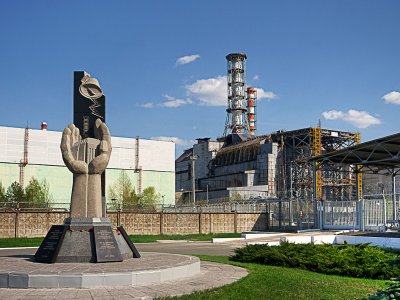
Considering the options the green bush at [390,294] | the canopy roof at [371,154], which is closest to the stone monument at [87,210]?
the green bush at [390,294]

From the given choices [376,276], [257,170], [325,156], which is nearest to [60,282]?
[376,276]

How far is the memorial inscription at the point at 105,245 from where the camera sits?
12914mm

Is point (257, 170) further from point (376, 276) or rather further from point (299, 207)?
point (376, 276)

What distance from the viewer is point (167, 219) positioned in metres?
38.5

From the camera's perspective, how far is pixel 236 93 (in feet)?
290

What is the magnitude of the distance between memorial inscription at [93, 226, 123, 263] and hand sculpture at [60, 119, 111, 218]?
0.76m

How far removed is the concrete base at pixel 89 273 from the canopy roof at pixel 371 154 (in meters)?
19.5

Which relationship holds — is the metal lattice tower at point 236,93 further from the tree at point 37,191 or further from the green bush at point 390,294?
the green bush at point 390,294

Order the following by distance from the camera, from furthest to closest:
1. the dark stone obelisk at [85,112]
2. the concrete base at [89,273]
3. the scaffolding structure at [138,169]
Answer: the scaffolding structure at [138,169]
the dark stone obelisk at [85,112]
the concrete base at [89,273]

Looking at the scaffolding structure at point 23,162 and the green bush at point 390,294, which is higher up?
the scaffolding structure at point 23,162

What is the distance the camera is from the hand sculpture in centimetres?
1415

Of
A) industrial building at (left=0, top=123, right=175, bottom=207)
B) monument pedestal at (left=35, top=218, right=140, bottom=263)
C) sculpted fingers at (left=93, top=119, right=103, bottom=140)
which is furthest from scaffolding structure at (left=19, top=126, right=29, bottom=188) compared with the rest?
monument pedestal at (left=35, top=218, right=140, bottom=263)

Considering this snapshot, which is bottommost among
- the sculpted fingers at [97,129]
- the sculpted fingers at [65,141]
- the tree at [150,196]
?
the tree at [150,196]

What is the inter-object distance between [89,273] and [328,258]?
6594mm
